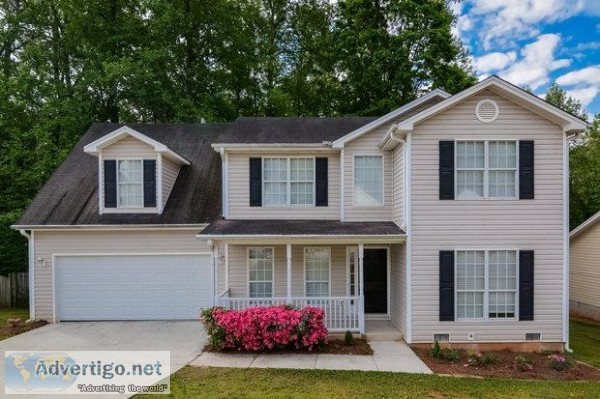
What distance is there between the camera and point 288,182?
11.4m

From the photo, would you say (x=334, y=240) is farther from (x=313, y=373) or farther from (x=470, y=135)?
(x=470, y=135)

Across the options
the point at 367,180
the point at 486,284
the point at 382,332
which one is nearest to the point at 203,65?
the point at 367,180

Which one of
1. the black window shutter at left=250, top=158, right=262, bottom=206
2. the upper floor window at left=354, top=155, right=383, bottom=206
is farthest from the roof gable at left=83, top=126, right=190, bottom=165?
the upper floor window at left=354, top=155, right=383, bottom=206

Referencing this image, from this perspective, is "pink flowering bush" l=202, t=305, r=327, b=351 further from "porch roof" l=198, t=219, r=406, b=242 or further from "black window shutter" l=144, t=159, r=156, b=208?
"black window shutter" l=144, t=159, r=156, b=208

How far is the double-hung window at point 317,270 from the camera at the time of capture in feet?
36.7

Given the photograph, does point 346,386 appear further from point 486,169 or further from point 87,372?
point 486,169

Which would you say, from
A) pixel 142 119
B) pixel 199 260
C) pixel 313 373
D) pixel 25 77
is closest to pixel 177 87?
pixel 142 119

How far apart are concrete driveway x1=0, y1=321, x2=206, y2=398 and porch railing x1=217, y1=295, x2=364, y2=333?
127cm

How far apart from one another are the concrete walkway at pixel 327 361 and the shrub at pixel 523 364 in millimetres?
1997

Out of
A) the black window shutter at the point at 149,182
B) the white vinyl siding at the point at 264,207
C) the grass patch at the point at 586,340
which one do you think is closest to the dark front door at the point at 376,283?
the white vinyl siding at the point at 264,207

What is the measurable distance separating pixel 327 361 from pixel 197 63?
1804 centimetres

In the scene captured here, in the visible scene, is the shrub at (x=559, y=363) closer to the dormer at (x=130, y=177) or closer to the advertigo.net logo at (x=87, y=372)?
the advertigo.net logo at (x=87, y=372)

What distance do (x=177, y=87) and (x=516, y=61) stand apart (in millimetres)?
17216

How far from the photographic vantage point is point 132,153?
12102 millimetres
